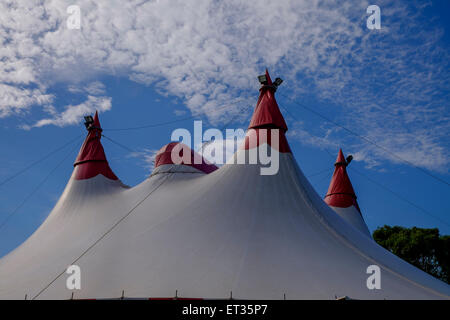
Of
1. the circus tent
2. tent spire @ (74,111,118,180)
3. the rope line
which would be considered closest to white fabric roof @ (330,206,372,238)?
the circus tent

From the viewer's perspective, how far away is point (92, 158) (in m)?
12.7

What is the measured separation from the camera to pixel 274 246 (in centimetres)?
705

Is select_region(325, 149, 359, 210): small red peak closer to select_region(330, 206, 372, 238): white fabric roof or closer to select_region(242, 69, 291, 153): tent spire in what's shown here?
select_region(330, 206, 372, 238): white fabric roof

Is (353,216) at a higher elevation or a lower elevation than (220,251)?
higher

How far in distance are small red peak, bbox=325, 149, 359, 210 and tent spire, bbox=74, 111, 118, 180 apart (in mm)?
8293

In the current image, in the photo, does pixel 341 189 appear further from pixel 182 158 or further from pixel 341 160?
pixel 182 158

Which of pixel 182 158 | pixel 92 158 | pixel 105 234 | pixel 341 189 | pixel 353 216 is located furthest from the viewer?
pixel 341 189

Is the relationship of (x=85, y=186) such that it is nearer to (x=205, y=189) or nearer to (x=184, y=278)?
(x=205, y=189)

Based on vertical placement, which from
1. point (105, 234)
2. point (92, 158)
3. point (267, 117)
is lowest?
point (105, 234)

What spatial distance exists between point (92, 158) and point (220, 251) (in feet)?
24.1

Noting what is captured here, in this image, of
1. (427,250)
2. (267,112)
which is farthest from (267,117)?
(427,250)

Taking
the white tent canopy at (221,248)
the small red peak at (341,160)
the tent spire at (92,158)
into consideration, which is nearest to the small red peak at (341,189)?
the small red peak at (341,160)

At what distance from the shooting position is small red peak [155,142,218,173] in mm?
11414
